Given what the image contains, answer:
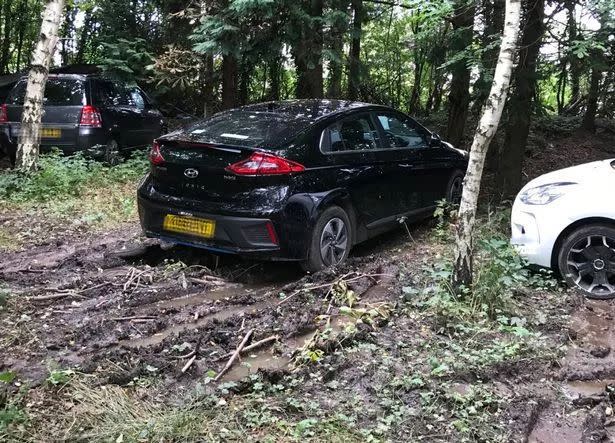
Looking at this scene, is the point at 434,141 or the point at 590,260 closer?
the point at 590,260

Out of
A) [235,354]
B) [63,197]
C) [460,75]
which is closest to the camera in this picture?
[235,354]

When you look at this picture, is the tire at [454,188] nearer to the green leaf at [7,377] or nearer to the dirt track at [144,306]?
the dirt track at [144,306]

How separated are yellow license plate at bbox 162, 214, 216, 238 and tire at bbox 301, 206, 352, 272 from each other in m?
0.90

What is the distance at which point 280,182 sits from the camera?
522cm

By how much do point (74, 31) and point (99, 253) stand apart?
15712mm

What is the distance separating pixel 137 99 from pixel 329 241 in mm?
7855

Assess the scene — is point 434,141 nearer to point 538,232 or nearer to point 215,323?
point 538,232

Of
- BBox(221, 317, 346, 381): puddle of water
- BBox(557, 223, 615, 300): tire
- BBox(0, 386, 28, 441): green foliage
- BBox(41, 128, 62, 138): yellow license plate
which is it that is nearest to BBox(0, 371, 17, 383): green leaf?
BBox(0, 386, 28, 441): green foliage

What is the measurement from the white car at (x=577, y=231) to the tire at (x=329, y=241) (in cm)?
161

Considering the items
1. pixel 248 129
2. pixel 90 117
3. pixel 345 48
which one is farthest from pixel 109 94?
pixel 248 129

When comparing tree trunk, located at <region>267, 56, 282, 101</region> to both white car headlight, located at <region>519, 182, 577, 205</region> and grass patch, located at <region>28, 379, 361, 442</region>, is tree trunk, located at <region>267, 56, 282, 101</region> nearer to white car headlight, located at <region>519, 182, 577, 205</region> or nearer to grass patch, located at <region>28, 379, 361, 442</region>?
white car headlight, located at <region>519, 182, 577, 205</region>

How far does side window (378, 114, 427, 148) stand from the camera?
21.6ft

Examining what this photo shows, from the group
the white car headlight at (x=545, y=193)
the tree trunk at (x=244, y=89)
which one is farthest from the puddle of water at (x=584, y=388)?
the tree trunk at (x=244, y=89)

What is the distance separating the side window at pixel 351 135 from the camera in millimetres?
5770
